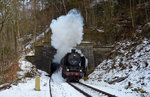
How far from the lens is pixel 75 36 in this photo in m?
21.2

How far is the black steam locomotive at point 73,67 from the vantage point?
15773 mm

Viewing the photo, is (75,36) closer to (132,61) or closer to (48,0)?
(132,61)

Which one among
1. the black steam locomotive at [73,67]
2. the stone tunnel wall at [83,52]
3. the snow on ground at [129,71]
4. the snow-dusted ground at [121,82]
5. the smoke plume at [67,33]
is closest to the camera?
the snow-dusted ground at [121,82]

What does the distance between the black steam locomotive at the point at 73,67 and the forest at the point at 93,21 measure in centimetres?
458

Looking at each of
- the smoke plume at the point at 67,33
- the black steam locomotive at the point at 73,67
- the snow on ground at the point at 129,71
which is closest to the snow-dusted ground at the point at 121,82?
the snow on ground at the point at 129,71

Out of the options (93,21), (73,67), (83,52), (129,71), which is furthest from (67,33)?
(93,21)

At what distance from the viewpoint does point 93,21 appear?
105 ft

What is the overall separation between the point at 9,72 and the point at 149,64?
1018cm

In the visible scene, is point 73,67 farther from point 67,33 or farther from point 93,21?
point 93,21

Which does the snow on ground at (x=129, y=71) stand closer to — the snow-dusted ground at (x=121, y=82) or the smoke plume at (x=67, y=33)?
the snow-dusted ground at (x=121, y=82)

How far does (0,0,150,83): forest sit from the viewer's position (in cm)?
1338

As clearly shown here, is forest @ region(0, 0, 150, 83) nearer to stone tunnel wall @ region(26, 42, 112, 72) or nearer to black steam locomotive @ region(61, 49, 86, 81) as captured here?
stone tunnel wall @ region(26, 42, 112, 72)

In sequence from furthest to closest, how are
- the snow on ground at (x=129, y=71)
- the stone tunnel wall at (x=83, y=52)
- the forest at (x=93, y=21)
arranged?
1. the stone tunnel wall at (x=83, y=52)
2. the forest at (x=93, y=21)
3. the snow on ground at (x=129, y=71)

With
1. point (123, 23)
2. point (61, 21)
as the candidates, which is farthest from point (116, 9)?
point (61, 21)
